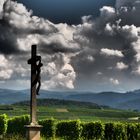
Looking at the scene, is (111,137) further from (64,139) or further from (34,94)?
(34,94)

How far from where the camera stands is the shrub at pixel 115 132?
185 ft

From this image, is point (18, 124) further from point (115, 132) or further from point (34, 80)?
point (34, 80)

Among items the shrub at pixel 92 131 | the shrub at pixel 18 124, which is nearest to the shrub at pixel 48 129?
the shrub at pixel 18 124

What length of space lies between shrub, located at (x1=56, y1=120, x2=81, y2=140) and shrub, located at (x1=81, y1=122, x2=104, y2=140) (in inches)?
30.2

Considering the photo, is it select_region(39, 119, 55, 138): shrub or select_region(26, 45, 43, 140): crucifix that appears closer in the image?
select_region(26, 45, 43, 140): crucifix

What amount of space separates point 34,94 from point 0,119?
48251 millimetres

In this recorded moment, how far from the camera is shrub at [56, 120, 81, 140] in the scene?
5959 cm

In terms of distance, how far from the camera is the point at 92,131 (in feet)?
192

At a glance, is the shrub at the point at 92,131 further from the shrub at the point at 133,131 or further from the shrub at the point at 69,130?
the shrub at the point at 133,131

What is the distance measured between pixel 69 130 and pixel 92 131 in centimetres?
365

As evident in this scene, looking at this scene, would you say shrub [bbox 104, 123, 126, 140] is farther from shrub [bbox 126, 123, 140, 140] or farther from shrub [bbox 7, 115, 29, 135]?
shrub [bbox 7, 115, 29, 135]

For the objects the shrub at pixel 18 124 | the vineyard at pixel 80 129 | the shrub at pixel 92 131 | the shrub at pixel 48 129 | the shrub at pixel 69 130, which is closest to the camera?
the vineyard at pixel 80 129

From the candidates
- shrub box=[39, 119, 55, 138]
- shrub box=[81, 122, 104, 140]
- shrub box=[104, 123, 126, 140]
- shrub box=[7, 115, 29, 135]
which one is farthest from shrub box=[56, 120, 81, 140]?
shrub box=[7, 115, 29, 135]

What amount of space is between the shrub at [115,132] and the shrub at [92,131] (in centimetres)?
76
